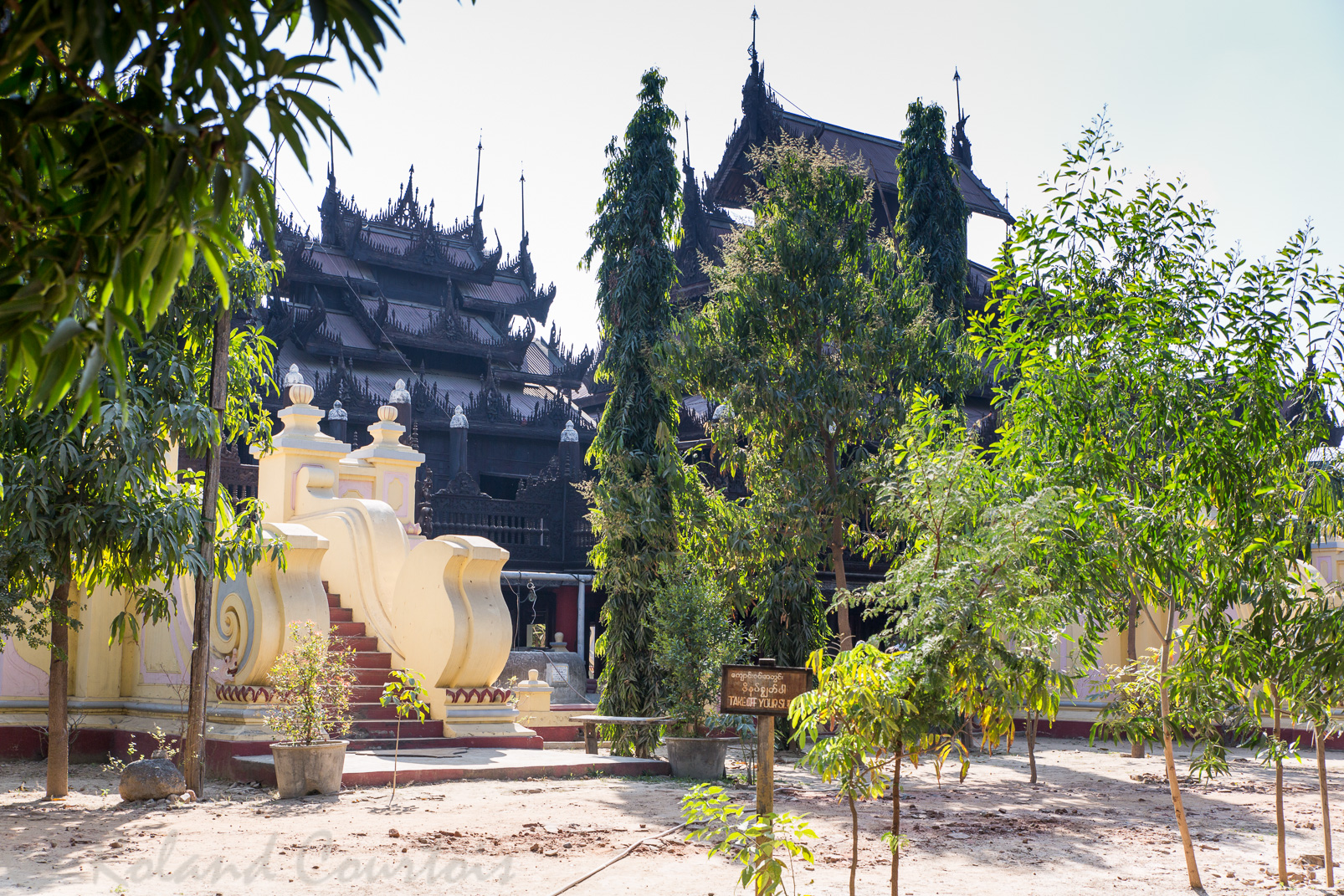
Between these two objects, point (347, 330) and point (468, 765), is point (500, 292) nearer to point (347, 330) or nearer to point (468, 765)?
point (347, 330)

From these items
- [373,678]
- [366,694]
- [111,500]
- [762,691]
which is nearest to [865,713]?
[762,691]

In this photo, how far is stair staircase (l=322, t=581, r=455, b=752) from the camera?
11.9 m

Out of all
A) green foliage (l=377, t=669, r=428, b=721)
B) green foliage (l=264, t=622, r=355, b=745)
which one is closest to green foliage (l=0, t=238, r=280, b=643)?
green foliage (l=264, t=622, r=355, b=745)

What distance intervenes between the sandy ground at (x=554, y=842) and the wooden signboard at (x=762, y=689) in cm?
109

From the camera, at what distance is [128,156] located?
2.20 m

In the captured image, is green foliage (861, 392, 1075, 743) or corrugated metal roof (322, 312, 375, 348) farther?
corrugated metal roof (322, 312, 375, 348)

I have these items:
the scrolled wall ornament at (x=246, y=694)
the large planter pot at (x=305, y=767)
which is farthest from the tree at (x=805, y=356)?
the large planter pot at (x=305, y=767)

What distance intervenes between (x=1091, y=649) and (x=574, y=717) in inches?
300

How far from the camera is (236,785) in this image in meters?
10.2

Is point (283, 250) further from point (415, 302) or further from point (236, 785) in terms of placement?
point (236, 785)

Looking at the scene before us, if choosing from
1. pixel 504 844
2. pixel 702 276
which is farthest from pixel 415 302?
pixel 504 844

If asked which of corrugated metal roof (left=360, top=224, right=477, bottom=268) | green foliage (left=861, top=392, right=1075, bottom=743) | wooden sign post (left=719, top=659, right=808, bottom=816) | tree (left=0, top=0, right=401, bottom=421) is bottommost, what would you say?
wooden sign post (left=719, top=659, right=808, bottom=816)

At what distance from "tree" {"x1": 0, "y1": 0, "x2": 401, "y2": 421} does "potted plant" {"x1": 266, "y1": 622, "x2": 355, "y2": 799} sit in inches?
302

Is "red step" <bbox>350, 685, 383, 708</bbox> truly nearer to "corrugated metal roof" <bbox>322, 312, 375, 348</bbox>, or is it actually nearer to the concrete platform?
the concrete platform
